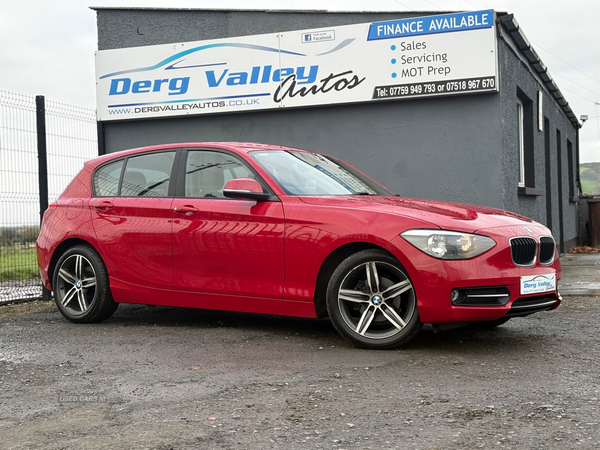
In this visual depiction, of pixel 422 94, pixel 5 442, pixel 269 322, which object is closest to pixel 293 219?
pixel 269 322

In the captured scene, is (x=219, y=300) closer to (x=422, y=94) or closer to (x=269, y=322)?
(x=269, y=322)

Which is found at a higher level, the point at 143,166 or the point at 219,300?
the point at 143,166

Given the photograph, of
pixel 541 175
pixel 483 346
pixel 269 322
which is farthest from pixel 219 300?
pixel 541 175

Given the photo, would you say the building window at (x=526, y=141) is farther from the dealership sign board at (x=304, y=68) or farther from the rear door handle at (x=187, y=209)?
the rear door handle at (x=187, y=209)

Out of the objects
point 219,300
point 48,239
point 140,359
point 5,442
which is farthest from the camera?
point 48,239

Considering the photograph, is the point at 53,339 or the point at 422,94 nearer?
the point at 53,339

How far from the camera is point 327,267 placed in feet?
17.7

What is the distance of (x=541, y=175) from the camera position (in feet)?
44.9

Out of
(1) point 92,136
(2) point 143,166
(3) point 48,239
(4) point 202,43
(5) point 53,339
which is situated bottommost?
(5) point 53,339

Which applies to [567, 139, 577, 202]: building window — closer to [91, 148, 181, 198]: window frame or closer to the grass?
the grass

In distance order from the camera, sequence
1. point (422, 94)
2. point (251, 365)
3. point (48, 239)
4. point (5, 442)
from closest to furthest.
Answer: point (5, 442), point (251, 365), point (48, 239), point (422, 94)

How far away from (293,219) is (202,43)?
6645mm

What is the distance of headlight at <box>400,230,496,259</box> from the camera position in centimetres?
486

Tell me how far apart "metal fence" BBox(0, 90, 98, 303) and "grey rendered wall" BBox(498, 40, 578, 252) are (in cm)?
585
